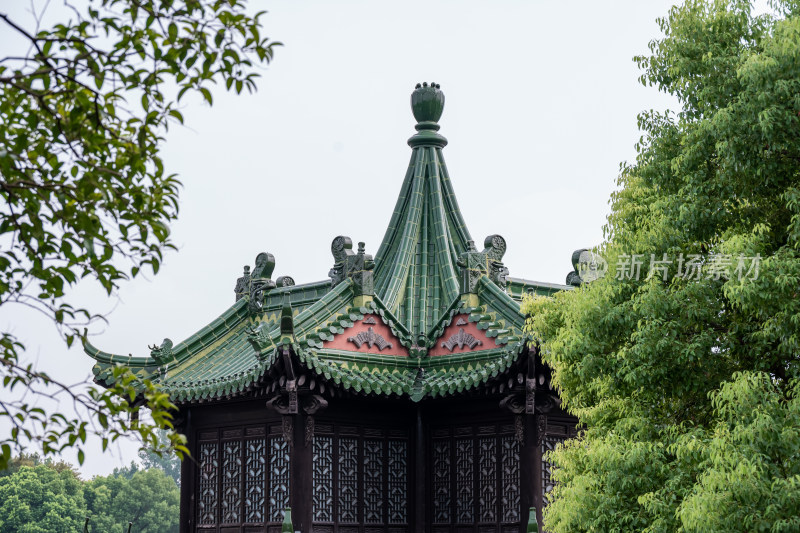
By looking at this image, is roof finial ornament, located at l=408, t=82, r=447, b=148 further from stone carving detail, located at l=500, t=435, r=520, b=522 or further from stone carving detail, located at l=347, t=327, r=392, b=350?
stone carving detail, located at l=500, t=435, r=520, b=522

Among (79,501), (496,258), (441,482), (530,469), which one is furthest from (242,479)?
(79,501)

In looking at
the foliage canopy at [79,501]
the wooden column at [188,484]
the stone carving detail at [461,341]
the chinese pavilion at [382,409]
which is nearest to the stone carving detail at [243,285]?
the chinese pavilion at [382,409]

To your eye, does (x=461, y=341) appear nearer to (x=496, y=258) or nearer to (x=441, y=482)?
(x=496, y=258)

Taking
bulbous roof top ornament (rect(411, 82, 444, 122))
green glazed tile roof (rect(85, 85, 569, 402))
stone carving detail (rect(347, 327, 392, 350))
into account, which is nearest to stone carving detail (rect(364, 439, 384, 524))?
green glazed tile roof (rect(85, 85, 569, 402))

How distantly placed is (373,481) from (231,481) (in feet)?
6.58

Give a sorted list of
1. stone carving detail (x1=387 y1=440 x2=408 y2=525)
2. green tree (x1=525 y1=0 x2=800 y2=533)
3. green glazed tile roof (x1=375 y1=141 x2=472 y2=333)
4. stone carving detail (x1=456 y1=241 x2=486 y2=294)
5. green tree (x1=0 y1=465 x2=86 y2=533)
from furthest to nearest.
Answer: green tree (x1=0 y1=465 x2=86 y2=533) < green glazed tile roof (x1=375 y1=141 x2=472 y2=333) < stone carving detail (x1=456 y1=241 x2=486 y2=294) < stone carving detail (x1=387 y1=440 x2=408 y2=525) < green tree (x1=525 y1=0 x2=800 y2=533)

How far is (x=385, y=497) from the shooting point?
15594 millimetres

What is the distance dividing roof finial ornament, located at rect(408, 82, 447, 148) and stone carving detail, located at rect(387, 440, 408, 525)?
15.9ft

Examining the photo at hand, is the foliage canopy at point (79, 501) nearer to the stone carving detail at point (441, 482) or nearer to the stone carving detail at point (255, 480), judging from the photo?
the stone carving detail at point (255, 480)

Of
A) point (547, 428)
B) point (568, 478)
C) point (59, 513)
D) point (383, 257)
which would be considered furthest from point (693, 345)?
point (59, 513)

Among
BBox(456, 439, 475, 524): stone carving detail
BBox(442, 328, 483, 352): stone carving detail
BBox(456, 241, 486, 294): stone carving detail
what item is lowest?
BBox(456, 439, 475, 524): stone carving detail

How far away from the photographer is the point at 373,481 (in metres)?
15.6

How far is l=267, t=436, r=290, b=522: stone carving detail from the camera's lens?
597 inches

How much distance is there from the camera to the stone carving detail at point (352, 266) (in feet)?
52.6
